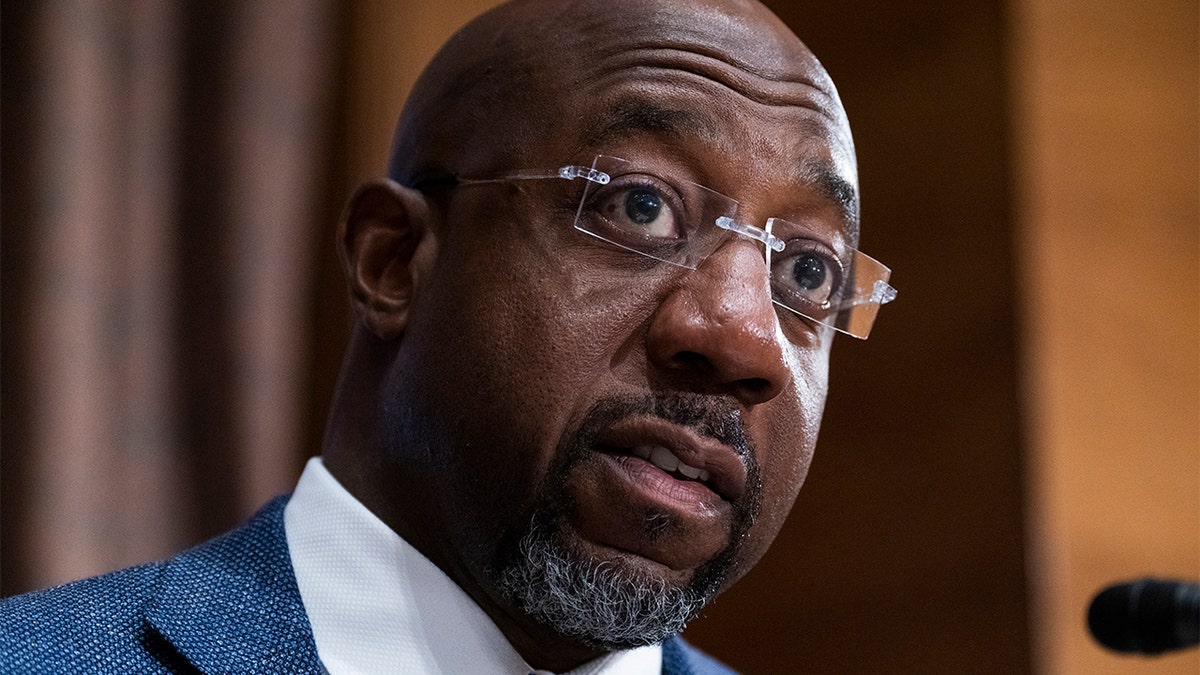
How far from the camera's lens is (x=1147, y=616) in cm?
155

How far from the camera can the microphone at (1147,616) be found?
5.02ft

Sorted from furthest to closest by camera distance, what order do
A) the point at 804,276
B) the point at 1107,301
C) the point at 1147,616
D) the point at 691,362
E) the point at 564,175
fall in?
the point at 1107,301 < the point at 804,276 < the point at 564,175 < the point at 691,362 < the point at 1147,616

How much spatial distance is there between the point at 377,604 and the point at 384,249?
→ 53 cm

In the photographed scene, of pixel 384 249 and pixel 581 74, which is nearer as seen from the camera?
pixel 581 74

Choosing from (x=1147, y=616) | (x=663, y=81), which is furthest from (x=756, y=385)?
(x=1147, y=616)

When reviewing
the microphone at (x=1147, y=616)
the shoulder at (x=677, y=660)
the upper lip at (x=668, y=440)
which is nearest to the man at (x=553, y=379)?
the upper lip at (x=668, y=440)

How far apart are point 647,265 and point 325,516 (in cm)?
56

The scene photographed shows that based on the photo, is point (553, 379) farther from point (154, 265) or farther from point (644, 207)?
point (154, 265)

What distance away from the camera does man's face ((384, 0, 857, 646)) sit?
163 cm

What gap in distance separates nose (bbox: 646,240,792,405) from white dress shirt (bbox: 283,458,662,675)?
1.42 ft

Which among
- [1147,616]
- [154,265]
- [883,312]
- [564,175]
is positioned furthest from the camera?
[883,312]

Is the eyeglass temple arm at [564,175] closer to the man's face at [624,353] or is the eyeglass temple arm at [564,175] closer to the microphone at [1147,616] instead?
the man's face at [624,353]

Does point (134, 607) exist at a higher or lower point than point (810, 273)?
lower

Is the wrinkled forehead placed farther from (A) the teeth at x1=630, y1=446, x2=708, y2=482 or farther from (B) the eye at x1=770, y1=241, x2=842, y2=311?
(A) the teeth at x1=630, y1=446, x2=708, y2=482
